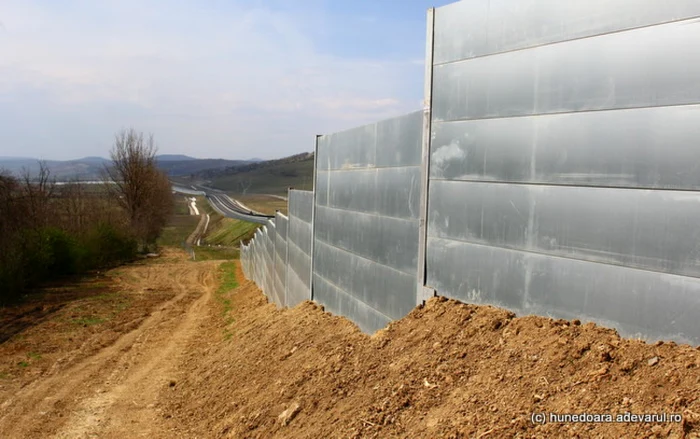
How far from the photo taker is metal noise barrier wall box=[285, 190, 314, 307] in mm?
10266

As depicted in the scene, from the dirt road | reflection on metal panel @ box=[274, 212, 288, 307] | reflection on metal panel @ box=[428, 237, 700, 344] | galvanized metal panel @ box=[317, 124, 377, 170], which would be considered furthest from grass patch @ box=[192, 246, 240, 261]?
reflection on metal panel @ box=[428, 237, 700, 344]

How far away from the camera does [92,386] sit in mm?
10312

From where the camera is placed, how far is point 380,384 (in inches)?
195

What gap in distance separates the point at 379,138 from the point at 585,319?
363 centimetres

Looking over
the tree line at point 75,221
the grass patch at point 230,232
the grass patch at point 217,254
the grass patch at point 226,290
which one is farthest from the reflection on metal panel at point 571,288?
the grass patch at point 230,232

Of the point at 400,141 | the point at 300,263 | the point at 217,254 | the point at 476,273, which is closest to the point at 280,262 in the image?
the point at 300,263

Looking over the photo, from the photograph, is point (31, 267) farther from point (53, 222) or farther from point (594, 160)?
point (594, 160)

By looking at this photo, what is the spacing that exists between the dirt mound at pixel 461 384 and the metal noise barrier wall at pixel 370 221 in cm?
49

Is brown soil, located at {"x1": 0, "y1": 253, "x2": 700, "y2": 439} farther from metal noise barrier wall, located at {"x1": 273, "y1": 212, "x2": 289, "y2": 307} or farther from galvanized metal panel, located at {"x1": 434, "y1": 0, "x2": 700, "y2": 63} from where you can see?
galvanized metal panel, located at {"x1": 434, "y1": 0, "x2": 700, "y2": 63}

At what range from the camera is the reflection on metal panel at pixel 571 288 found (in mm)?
3557

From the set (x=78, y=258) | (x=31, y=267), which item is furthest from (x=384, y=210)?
(x=78, y=258)

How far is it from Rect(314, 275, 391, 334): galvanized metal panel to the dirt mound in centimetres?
18

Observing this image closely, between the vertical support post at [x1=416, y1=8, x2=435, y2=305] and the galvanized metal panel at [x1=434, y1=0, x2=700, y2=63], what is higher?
the galvanized metal panel at [x1=434, y1=0, x2=700, y2=63]

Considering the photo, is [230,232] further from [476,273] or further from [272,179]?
[272,179]
